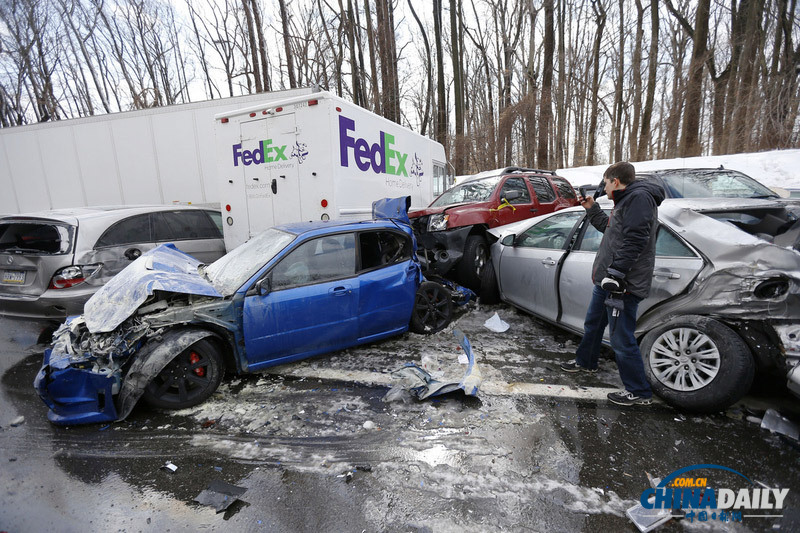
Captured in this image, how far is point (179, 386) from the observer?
10.0 feet

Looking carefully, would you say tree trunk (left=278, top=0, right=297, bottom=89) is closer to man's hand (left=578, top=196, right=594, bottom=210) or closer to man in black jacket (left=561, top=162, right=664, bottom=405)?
man's hand (left=578, top=196, right=594, bottom=210)

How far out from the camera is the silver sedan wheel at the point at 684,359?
9.18 feet

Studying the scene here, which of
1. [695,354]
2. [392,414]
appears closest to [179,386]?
[392,414]

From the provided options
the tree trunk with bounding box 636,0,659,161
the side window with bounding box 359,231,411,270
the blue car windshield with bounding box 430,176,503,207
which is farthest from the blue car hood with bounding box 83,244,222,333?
the tree trunk with bounding box 636,0,659,161

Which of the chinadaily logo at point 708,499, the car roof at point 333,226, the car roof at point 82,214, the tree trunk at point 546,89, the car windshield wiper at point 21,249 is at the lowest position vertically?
the chinadaily logo at point 708,499

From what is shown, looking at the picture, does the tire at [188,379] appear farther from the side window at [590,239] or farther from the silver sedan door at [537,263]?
the side window at [590,239]

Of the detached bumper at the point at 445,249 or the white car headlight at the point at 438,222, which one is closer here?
the detached bumper at the point at 445,249

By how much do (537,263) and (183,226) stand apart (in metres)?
5.25

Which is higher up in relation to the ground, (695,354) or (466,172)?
(466,172)

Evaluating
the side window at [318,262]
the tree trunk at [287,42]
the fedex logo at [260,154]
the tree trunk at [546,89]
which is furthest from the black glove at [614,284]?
the tree trunk at [287,42]

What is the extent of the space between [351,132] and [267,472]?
15.9 feet

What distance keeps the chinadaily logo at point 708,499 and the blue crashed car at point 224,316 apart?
2.71m

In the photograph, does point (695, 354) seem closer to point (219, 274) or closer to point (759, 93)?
point (219, 274)

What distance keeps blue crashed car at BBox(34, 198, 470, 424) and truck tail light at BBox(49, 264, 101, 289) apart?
0.90 m
